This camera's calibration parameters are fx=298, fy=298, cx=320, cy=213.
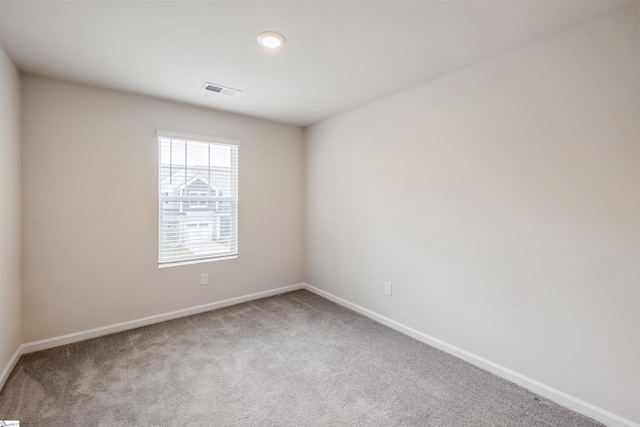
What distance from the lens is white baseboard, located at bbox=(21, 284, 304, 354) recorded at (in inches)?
103

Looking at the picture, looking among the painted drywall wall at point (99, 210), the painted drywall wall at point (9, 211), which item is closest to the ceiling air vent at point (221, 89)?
the painted drywall wall at point (99, 210)

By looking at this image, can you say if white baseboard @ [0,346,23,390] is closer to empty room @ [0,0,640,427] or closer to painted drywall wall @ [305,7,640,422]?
empty room @ [0,0,640,427]

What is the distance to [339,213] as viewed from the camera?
3.77 meters

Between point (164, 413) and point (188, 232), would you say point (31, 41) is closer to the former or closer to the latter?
point (188, 232)

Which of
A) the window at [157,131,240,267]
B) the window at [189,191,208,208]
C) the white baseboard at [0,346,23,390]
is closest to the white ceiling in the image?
the window at [157,131,240,267]

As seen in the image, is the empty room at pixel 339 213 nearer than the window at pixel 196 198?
Yes

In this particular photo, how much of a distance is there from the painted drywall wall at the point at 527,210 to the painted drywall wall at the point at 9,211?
3061 mm

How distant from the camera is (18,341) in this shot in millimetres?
2467

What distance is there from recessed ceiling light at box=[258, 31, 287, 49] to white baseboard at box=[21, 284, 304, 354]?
2.86 metres

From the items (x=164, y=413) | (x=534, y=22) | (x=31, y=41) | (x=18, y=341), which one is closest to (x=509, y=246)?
(x=534, y=22)

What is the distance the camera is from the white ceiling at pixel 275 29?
170cm

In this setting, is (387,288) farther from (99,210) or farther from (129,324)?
(99,210)

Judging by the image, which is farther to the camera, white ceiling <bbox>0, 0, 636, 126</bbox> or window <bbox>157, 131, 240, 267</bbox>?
window <bbox>157, 131, 240, 267</bbox>

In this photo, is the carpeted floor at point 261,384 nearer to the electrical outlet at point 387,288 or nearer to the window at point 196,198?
the electrical outlet at point 387,288
